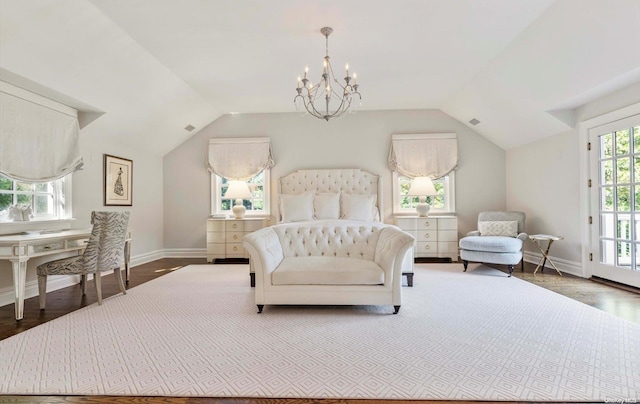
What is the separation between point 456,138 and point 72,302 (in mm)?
6479

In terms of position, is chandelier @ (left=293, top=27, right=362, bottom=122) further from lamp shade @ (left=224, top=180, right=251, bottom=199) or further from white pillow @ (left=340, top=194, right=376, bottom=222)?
lamp shade @ (left=224, top=180, right=251, bottom=199)

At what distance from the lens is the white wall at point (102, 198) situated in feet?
12.3

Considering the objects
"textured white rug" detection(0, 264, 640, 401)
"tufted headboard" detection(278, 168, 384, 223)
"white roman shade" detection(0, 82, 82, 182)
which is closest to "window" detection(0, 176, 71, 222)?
"white roman shade" detection(0, 82, 82, 182)

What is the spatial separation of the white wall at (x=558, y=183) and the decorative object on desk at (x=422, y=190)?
1564 mm

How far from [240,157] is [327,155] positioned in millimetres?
1739

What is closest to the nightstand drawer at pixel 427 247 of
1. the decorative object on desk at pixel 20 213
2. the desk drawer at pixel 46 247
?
the desk drawer at pixel 46 247

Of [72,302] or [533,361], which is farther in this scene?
[72,302]

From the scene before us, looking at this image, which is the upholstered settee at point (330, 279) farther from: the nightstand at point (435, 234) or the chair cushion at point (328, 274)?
the nightstand at point (435, 234)

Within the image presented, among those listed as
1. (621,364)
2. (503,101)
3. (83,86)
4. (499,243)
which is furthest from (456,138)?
(83,86)

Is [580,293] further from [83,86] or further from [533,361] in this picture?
[83,86]

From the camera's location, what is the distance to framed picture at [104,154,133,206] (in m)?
4.98

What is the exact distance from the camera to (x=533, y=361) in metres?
2.09

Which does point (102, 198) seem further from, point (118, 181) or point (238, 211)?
point (238, 211)

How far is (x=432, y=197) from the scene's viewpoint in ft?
21.2
